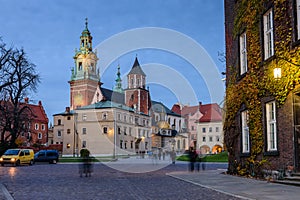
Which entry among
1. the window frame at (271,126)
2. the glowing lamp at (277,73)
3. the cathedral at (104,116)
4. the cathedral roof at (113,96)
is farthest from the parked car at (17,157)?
the cathedral roof at (113,96)

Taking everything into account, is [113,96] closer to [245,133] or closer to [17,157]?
[17,157]

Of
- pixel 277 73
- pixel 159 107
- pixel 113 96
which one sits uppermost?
pixel 113 96

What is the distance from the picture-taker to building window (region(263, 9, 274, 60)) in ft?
56.8

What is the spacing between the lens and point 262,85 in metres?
17.7

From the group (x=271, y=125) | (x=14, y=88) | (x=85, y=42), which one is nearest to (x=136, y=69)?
(x=85, y=42)

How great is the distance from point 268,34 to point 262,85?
227cm

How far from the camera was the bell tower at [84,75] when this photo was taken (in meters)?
102

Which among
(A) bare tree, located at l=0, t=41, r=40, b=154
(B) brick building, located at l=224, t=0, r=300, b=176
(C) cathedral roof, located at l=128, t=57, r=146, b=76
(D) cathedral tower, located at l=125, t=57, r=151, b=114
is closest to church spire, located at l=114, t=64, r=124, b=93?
(D) cathedral tower, located at l=125, t=57, r=151, b=114

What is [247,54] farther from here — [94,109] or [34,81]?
[94,109]

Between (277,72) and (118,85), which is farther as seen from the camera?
(118,85)

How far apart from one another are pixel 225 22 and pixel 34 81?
A: 3023cm

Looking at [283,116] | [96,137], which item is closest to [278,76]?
[283,116]

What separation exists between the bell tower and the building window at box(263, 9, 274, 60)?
281 ft

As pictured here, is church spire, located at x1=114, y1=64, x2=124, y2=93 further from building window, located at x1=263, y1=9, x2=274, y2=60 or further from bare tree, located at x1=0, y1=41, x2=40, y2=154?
building window, located at x1=263, y1=9, x2=274, y2=60
